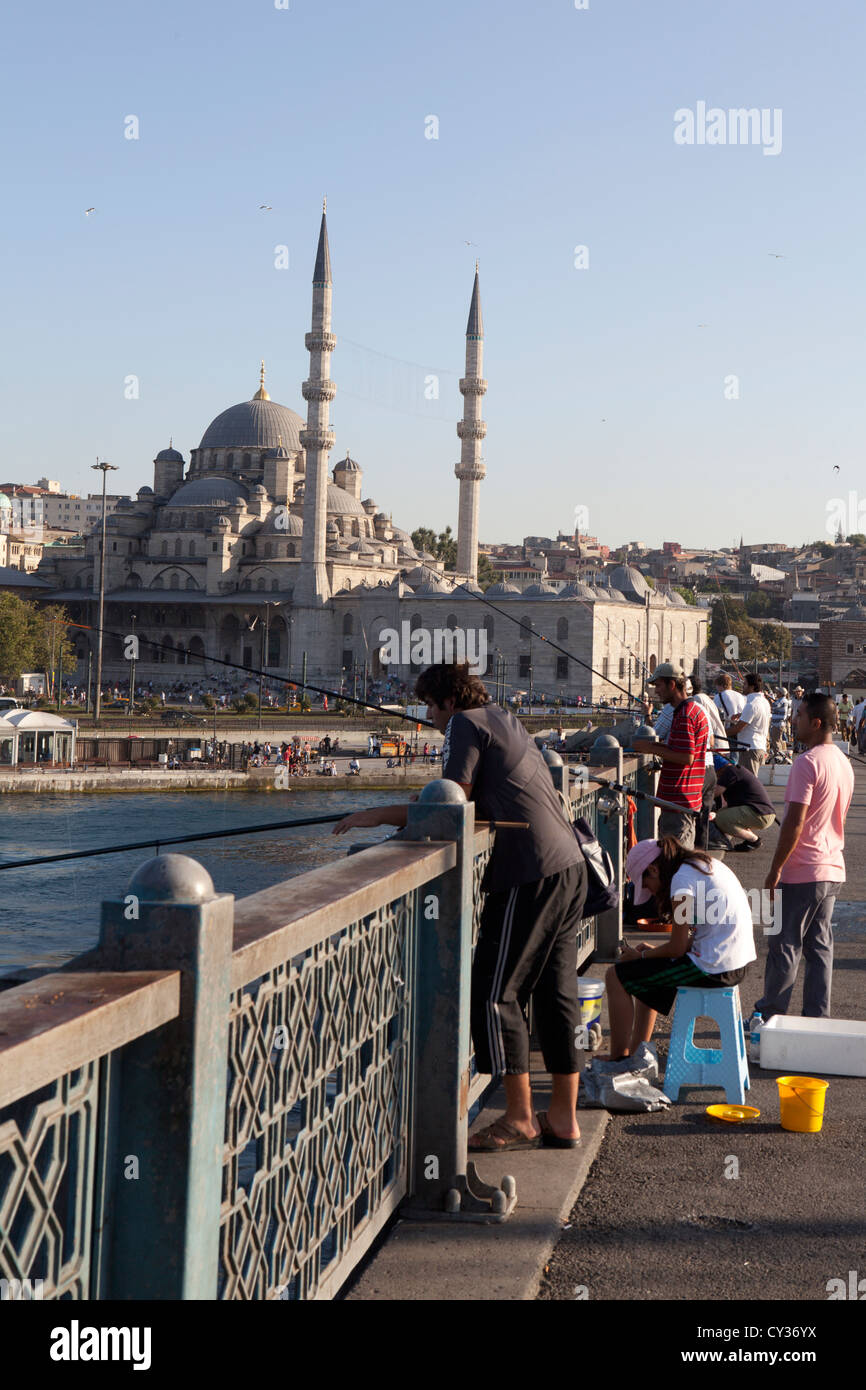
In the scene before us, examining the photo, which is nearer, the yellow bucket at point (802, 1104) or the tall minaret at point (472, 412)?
the yellow bucket at point (802, 1104)

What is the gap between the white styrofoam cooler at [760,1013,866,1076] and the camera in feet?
12.9

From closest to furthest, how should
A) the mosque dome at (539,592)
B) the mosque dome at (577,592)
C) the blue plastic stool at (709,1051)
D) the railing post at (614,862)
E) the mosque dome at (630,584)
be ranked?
the blue plastic stool at (709,1051) → the railing post at (614,862) → the mosque dome at (577,592) → the mosque dome at (539,592) → the mosque dome at (630,584)

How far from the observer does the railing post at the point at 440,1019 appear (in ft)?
9.28

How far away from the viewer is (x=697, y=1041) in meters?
4.36

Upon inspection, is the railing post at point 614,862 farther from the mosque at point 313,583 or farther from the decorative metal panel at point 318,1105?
the mosque at point 313,583

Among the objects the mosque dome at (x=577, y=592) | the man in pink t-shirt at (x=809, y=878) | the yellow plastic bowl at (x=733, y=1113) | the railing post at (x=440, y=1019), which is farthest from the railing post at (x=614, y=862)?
the mosque dome at (x=577, y=592)

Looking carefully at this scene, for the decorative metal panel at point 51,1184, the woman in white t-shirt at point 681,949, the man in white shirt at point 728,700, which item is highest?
the man in white shirt at point 728,700

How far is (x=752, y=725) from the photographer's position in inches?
373

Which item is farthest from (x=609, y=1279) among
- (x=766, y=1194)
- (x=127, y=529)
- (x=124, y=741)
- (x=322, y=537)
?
(x=127, y=529)

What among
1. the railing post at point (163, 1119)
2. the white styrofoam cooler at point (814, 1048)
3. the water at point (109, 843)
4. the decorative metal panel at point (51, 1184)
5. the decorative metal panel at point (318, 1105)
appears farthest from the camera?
the water at point (109, 843)

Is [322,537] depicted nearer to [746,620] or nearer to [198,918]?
[746,620]

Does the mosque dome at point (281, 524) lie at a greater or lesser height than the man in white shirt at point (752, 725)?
greater

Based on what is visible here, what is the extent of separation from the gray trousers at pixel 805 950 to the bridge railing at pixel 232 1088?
→ 182 cm

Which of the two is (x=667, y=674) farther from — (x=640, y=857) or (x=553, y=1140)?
(x=553, y=1140)
